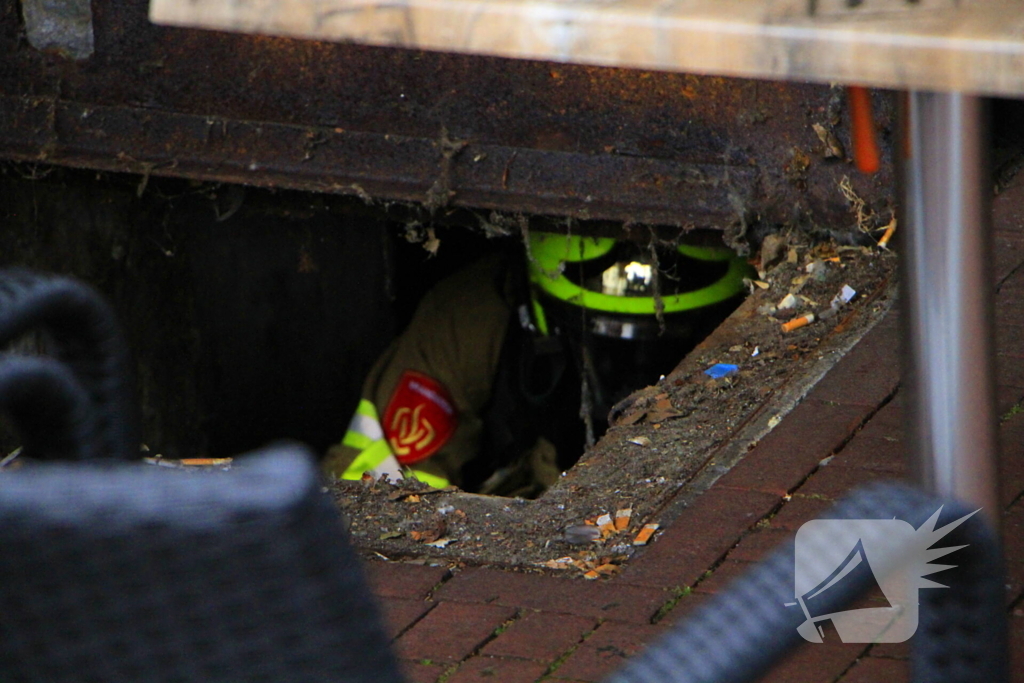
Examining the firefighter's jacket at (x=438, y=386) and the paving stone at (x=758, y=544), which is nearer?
the paving stone at (x=758, y=544)

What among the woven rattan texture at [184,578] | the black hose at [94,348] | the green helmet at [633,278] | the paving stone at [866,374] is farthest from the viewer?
the green helmet at [633,278]

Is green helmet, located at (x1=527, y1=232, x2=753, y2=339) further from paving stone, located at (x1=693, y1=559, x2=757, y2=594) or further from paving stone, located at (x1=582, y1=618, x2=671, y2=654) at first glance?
paving stone, located at (x1=582, y1=618, x2=671, y2=654)

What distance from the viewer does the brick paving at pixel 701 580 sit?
80.6 inches

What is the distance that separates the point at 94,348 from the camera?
1.08 m

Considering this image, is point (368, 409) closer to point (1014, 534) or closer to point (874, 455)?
point (874, 455)

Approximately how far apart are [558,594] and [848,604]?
4.40ft

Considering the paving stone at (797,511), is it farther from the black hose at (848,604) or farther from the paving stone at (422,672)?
the black hose at (848,604)

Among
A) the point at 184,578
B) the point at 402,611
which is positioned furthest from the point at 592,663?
the point at 184,578

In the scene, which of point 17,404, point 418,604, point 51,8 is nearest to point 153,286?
point 51,8

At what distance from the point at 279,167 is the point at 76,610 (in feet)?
10.0

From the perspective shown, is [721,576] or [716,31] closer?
[716,31]

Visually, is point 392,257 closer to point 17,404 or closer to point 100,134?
point 100,134

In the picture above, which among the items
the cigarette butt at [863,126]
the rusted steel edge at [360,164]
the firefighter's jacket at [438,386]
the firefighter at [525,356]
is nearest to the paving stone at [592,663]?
the cigarette butt at [863,126]

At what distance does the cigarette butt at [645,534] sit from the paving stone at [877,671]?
501mm
